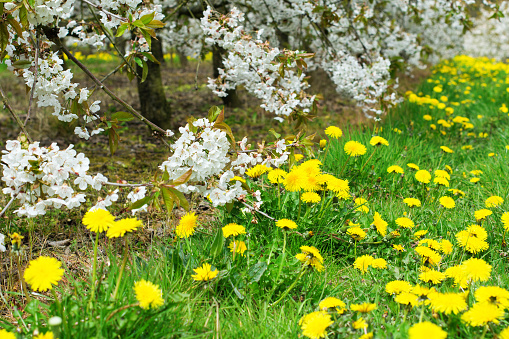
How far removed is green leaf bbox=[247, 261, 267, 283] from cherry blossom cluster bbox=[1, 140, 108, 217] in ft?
2.13

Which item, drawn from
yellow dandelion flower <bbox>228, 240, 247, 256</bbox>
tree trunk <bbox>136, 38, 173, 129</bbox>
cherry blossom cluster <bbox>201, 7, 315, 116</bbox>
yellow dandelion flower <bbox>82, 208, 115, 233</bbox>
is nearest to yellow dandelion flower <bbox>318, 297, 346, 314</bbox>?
yellow dandelion flower <bbox>228, 240, 247, 256</bbox>

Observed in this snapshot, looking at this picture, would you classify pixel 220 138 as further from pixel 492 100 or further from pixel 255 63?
pixel 492 100

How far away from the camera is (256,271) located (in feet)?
5.53

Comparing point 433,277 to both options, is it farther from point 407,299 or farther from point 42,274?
point 42,274

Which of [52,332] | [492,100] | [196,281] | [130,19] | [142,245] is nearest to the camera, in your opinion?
[52,332]

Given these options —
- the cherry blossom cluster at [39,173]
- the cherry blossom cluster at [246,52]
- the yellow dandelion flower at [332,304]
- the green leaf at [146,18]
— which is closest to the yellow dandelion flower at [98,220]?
the cherry blossom cluster at [39,173]

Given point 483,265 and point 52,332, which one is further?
point 483,265

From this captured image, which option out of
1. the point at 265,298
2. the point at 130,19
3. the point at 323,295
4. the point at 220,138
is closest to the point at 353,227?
the point at 323,295

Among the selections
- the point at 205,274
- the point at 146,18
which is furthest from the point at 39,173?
the point at 146,18

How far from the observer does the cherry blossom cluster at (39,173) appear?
4.51 feet

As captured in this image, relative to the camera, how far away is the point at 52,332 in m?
1.15

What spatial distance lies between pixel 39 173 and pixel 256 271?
0.91 metres

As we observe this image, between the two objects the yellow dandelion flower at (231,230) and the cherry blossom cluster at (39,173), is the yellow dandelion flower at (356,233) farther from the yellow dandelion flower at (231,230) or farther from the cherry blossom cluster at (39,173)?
the cherry blossom cluster at (39,173)

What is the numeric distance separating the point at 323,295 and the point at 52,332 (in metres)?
1.05
